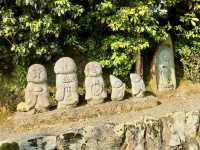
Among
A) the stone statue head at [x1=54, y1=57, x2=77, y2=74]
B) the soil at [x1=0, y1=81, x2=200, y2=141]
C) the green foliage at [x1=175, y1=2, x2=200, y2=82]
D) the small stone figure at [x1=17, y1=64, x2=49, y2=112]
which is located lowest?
the soil at [x1=0, y1=81, x2=200, y2=141]

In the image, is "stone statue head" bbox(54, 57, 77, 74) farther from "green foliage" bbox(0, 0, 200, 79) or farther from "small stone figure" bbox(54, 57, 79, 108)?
"green foliage" bbox(0, 0, 200, 79)

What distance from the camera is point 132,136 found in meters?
11.6

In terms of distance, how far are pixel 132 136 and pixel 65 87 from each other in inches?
83.5

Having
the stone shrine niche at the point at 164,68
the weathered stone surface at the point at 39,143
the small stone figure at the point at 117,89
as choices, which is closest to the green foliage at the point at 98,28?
the stone shrine niche at the point at 164,68

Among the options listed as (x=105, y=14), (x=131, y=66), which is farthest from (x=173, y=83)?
(x=105, y=14)

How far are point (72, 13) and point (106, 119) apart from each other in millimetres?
2846

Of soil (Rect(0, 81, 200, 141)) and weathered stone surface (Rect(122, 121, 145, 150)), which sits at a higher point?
soil (Rect(0, 81, 200, 141))

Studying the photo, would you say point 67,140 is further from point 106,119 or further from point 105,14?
point 105,14

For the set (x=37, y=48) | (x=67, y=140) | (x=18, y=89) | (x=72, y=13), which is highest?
(x=72, y=13)

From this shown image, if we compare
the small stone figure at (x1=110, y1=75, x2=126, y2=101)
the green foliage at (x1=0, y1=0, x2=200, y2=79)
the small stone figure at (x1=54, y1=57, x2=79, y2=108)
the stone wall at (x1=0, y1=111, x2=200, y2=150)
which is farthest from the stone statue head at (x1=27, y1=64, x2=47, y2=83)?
the small stone figure at (x1=110, y1=75, x2=126, y2=101)

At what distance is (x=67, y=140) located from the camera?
11180 millimetres

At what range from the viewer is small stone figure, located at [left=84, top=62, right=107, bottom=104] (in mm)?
12758

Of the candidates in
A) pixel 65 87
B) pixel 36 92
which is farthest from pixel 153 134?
pixel 36 92

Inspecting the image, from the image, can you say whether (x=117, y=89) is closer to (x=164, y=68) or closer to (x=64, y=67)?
(x=64, y=67)
